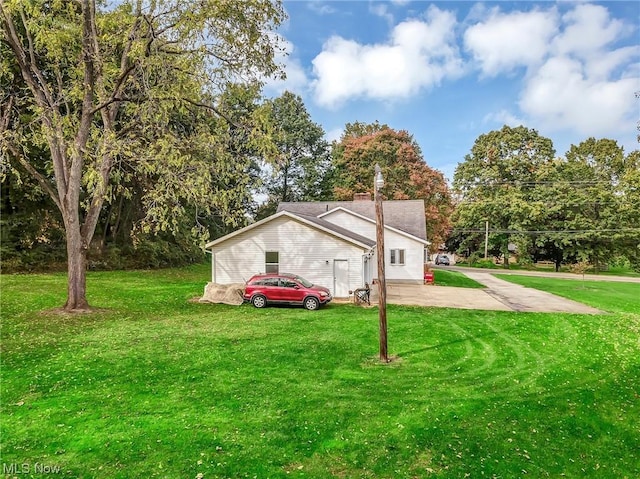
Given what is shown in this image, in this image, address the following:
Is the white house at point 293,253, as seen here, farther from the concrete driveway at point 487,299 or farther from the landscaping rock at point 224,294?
the concrete driveway at point 487,299

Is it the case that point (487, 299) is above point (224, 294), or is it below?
below

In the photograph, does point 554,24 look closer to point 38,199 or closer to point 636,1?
point 636,1

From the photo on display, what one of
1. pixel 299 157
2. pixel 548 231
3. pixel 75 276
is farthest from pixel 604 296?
pixel 299 157

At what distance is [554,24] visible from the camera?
1392 cm

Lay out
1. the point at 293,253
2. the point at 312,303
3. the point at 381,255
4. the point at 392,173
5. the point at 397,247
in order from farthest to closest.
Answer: the point at 392,173 → the point at 397,247 → the point at 293,253 → the point at 312,303 → the point at 381,255

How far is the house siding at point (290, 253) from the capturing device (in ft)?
66.7

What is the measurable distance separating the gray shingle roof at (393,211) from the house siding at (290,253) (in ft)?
33.7

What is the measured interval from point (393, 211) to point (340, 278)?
14.6m

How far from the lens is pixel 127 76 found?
547 inches

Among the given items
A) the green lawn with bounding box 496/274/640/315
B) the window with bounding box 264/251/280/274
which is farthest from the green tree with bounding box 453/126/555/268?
the window with bounding box 264/251/280/274

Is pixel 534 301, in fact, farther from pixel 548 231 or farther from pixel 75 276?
pixel 548 231

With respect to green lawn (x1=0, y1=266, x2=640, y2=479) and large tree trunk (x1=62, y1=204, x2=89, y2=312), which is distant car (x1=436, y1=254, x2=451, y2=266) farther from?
large tree trunk (x1=62, y1=204, x2=89, y2=312)

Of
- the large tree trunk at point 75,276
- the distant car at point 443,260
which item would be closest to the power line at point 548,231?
the distant car at point 443,260

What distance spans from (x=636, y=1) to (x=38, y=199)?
106 ft
